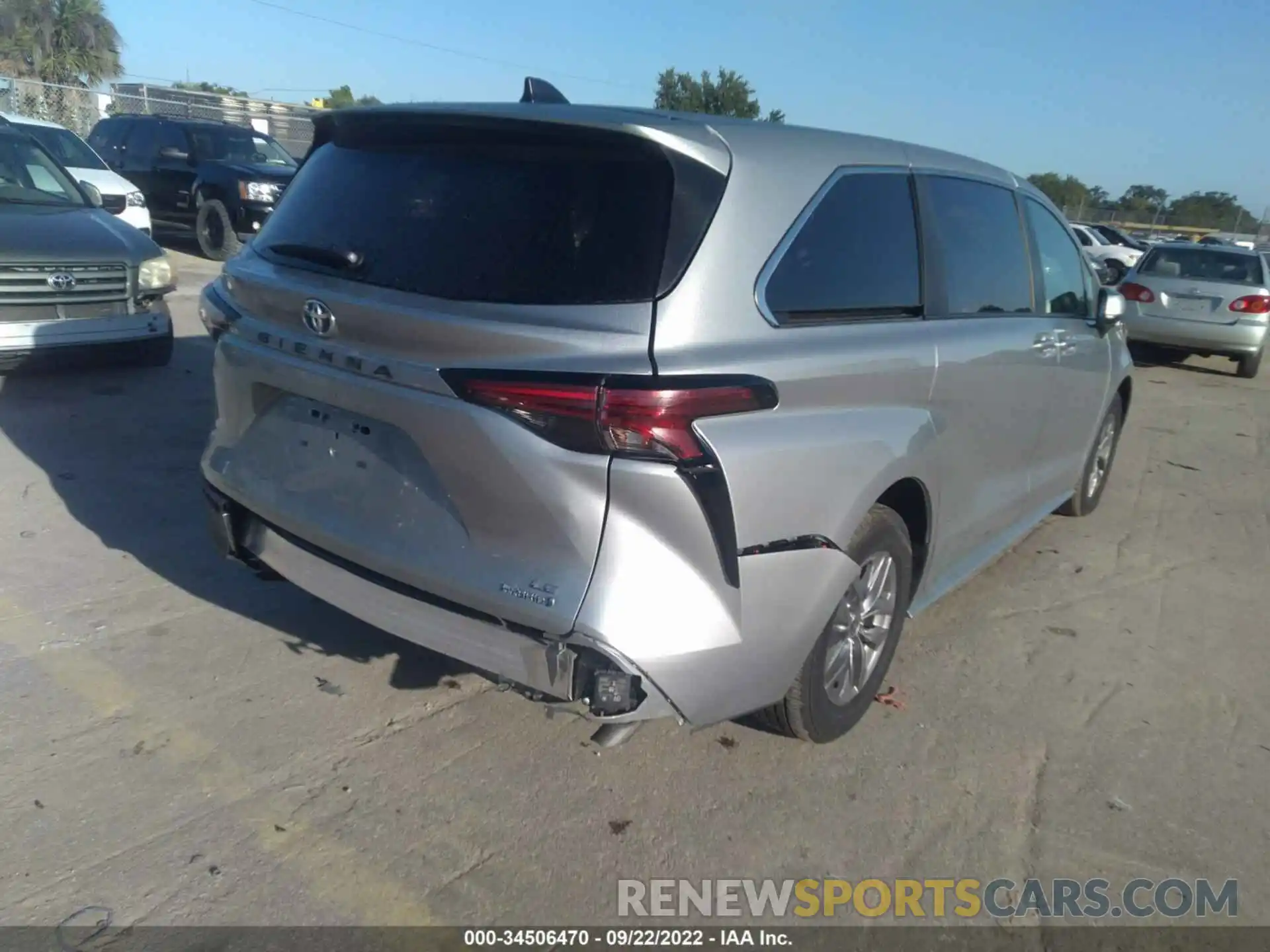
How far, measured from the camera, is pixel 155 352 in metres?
7.62

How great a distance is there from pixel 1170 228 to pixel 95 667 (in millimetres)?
54831

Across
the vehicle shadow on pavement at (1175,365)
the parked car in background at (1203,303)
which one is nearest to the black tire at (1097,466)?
the parked car in background at (1203,303)

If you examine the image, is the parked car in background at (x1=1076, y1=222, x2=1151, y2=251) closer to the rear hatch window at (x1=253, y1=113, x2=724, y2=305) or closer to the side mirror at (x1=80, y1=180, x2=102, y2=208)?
the side mirror at (x1=80, y1=180, x2=102, y2=208)

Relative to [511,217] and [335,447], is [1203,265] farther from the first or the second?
[335,447]

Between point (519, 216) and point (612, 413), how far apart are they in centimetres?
64

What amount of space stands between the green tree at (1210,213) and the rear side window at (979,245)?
56.1m

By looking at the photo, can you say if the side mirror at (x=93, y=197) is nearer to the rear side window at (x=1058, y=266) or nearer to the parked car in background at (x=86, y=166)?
the parked car in background at (x=86, y=166)

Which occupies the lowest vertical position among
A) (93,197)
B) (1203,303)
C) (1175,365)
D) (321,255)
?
(1175,365)

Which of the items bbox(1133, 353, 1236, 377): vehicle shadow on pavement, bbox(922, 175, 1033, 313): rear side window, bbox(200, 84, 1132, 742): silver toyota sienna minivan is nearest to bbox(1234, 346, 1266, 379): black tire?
bbox(1133, 353, 1236, 377): vehicle shadow on pavement

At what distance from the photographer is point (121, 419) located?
6453 mm

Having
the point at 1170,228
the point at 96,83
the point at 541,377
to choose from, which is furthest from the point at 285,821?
the point at 1170,228

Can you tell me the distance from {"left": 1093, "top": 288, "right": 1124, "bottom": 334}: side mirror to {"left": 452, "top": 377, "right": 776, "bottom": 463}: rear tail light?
3.46 metres

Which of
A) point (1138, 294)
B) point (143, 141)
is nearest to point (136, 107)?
point (143, 141)

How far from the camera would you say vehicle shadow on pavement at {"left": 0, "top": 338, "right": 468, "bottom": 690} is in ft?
12.9
